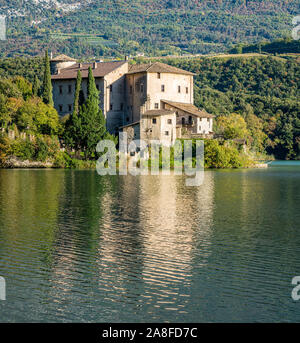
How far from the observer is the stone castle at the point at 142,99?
60.7 m

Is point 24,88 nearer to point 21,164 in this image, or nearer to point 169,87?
point 21,164

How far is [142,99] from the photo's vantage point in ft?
213

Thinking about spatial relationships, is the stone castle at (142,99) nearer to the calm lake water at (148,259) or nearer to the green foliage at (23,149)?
the green foliage at (23,149)

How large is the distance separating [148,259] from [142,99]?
50709 millimetres

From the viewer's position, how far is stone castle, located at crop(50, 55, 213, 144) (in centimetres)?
6069

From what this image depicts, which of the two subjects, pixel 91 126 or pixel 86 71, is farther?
pixel 86 71

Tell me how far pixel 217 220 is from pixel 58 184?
17.3m

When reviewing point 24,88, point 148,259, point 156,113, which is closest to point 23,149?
point 156,113

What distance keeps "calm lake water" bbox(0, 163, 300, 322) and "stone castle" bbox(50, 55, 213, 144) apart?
31.3 metres

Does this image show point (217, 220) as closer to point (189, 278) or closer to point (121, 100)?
point (189, 278)

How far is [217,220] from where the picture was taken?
22.6m

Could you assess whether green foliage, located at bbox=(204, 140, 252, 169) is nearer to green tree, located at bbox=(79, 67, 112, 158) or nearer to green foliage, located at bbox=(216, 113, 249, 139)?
green foliage, located at bbox=(216, 113, 249, 139)

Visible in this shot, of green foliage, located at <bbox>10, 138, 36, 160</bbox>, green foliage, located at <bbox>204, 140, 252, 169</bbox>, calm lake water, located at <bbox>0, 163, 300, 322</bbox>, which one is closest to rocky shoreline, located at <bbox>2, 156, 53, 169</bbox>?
green foliage, located at <bbox>10, 138, 36, 160</bbox>

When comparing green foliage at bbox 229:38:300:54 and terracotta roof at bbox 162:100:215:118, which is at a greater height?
green foliage at bbox 229:38:300:54
